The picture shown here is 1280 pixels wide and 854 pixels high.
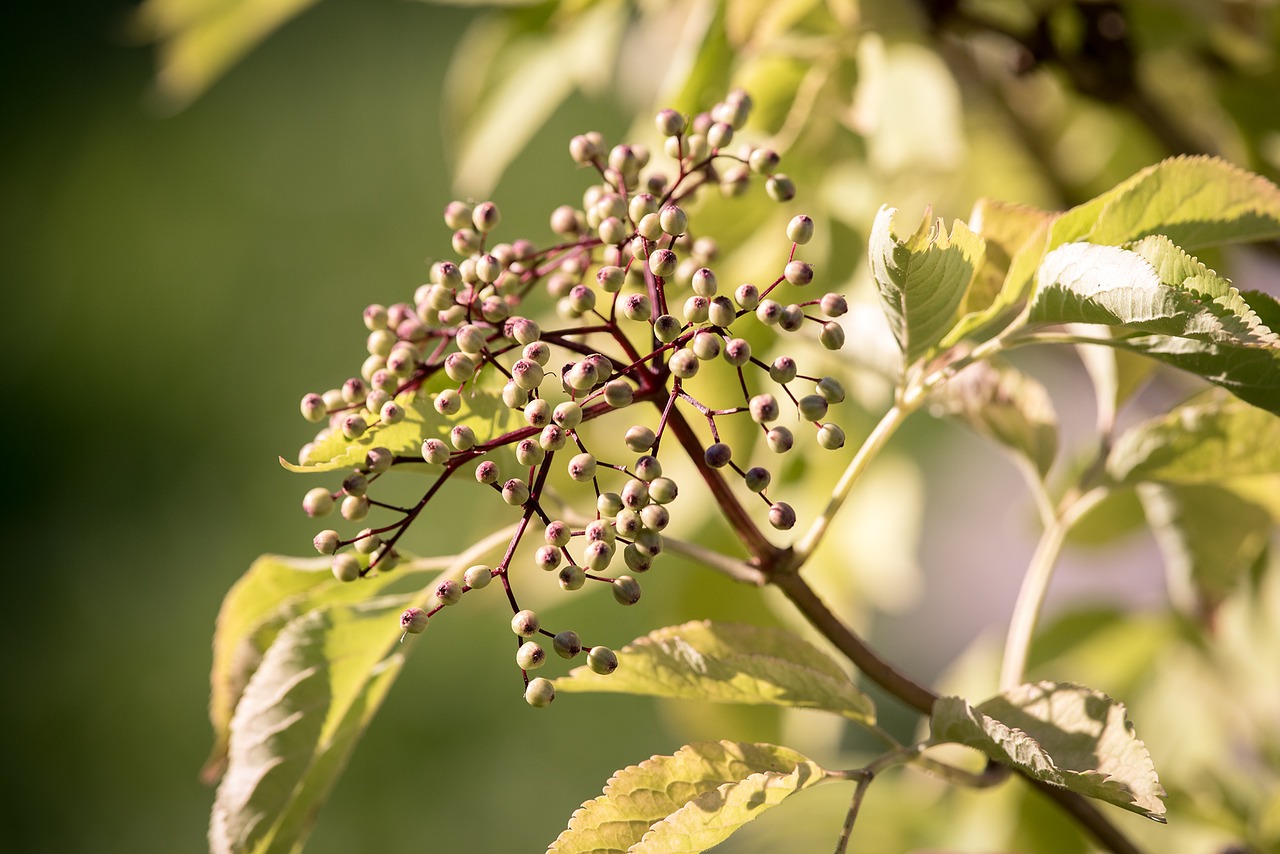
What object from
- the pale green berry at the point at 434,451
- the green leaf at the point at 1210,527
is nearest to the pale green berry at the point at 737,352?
the pale green berry at the point at 434,451

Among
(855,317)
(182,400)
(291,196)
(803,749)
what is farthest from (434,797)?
(855,317)

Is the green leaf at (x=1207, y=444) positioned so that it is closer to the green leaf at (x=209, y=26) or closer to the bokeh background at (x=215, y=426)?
the green leaf at (x=209, y=26)

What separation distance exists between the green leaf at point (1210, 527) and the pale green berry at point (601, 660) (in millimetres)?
344

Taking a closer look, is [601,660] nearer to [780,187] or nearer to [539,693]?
[539,693]

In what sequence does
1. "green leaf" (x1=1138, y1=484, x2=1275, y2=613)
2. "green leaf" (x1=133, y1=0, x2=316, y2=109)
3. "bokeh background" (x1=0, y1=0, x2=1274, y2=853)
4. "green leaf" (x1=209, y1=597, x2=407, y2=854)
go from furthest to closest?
"bokeh background" (x1=0, y1=0, x2=1274, y2=853), "green leaf" (x1=133, y1=0, x2=316, y2=109), "green leaf" (x1=1138, y1=484, x2=1275, y2=613), "green leaf" (x1=209, y1=597, x2=407, y2=854)

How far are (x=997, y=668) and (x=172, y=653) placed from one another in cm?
389

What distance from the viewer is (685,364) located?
374 millimetres

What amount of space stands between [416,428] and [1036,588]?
30 centimetres

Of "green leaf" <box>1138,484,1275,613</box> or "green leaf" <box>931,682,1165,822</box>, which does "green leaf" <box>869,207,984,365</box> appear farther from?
"green leaf" <box>1138,484,1275,613</box>

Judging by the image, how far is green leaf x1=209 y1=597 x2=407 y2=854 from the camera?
1.52ft

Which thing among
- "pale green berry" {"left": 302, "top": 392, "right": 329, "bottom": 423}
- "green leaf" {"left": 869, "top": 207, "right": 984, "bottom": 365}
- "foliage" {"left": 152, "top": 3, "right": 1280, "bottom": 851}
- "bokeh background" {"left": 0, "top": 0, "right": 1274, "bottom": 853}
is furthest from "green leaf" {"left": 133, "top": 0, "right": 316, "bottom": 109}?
"bokeh background" {"left": 0, "top": 0, "right": 1274, "bottom": 853}

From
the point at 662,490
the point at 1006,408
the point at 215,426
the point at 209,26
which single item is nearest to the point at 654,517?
the point at 662,490

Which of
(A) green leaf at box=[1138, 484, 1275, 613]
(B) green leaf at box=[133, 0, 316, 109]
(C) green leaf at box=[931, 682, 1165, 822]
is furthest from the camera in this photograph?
(B) green leaf at box=[133, 0, 316, 109]

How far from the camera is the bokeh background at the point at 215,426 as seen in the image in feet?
12.9
